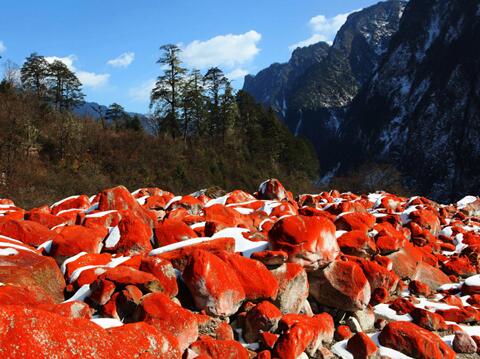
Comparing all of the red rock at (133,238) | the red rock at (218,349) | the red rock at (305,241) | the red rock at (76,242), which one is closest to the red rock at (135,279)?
the red rock at (218,349)

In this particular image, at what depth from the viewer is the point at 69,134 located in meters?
41.2

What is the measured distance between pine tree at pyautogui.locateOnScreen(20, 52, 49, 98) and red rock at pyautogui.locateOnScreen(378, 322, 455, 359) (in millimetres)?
56173

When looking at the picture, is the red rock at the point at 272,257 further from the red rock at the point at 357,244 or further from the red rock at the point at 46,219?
the red rock at the point at 46,219

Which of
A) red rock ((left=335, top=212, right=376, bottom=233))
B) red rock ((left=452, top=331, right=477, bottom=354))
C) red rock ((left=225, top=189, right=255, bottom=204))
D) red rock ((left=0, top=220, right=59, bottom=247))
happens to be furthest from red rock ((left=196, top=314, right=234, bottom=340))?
red rock ((left=225, top=189, right=255, bottom=204))

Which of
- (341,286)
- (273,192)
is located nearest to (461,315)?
(341,286)

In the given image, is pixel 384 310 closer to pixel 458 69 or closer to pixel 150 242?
pixel 150 242

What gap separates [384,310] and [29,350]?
8.74 m

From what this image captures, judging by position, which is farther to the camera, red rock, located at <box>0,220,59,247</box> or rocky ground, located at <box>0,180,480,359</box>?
red rock, located at <box>0,220,59,247</box>

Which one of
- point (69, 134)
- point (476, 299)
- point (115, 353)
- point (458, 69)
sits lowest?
point (476, 299)

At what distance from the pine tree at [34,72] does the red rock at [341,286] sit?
177 feet

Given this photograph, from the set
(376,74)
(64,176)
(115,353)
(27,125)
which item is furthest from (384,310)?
(376,74)

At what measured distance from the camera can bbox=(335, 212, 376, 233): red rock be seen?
13461 mm

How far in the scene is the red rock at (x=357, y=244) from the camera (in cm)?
1166

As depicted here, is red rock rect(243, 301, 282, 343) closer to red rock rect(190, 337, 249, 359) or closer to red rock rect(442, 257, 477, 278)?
red rock rect(190, 337, 249, 359)
